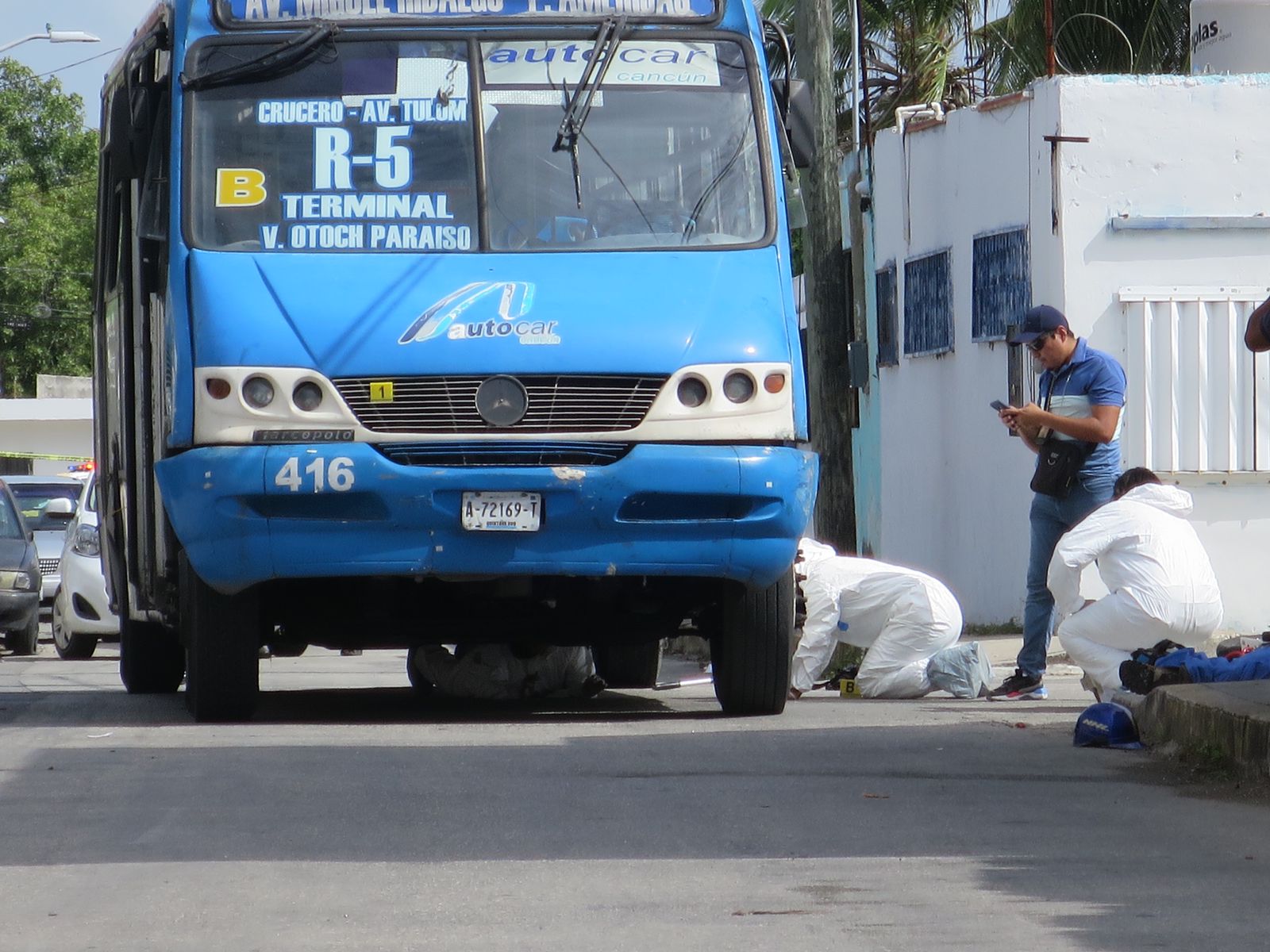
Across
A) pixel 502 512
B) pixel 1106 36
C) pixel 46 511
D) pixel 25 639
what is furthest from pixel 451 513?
pixel 1106 36

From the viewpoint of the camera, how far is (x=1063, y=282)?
13648 mm

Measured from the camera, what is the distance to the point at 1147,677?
847 centimetres

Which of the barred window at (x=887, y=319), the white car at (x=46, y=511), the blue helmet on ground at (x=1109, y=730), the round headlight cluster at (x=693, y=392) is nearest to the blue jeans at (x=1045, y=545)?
the blue helmet on ground at (x=1109, y=730)

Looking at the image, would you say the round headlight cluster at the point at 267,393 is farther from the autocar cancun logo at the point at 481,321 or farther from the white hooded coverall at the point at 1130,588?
the white hooded coverall at the point at 1130,588

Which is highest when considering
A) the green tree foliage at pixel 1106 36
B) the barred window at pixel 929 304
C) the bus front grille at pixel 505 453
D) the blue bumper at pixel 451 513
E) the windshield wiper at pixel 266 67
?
the green tree foliage at pixel 1106 36

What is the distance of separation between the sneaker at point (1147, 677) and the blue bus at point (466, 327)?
1308 mm

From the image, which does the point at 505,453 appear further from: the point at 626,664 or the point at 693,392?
the point at 626,664

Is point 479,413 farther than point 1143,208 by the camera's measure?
No

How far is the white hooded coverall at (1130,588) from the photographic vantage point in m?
9.20

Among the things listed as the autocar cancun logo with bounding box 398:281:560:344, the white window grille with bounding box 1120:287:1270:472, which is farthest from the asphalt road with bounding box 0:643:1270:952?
the white window grille with bounding box 1120:287:1270:472

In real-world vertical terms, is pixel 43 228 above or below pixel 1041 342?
above

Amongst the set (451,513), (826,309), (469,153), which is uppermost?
(469,153)

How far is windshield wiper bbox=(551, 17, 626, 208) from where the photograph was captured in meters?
8.60

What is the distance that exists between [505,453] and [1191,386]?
6801mm
